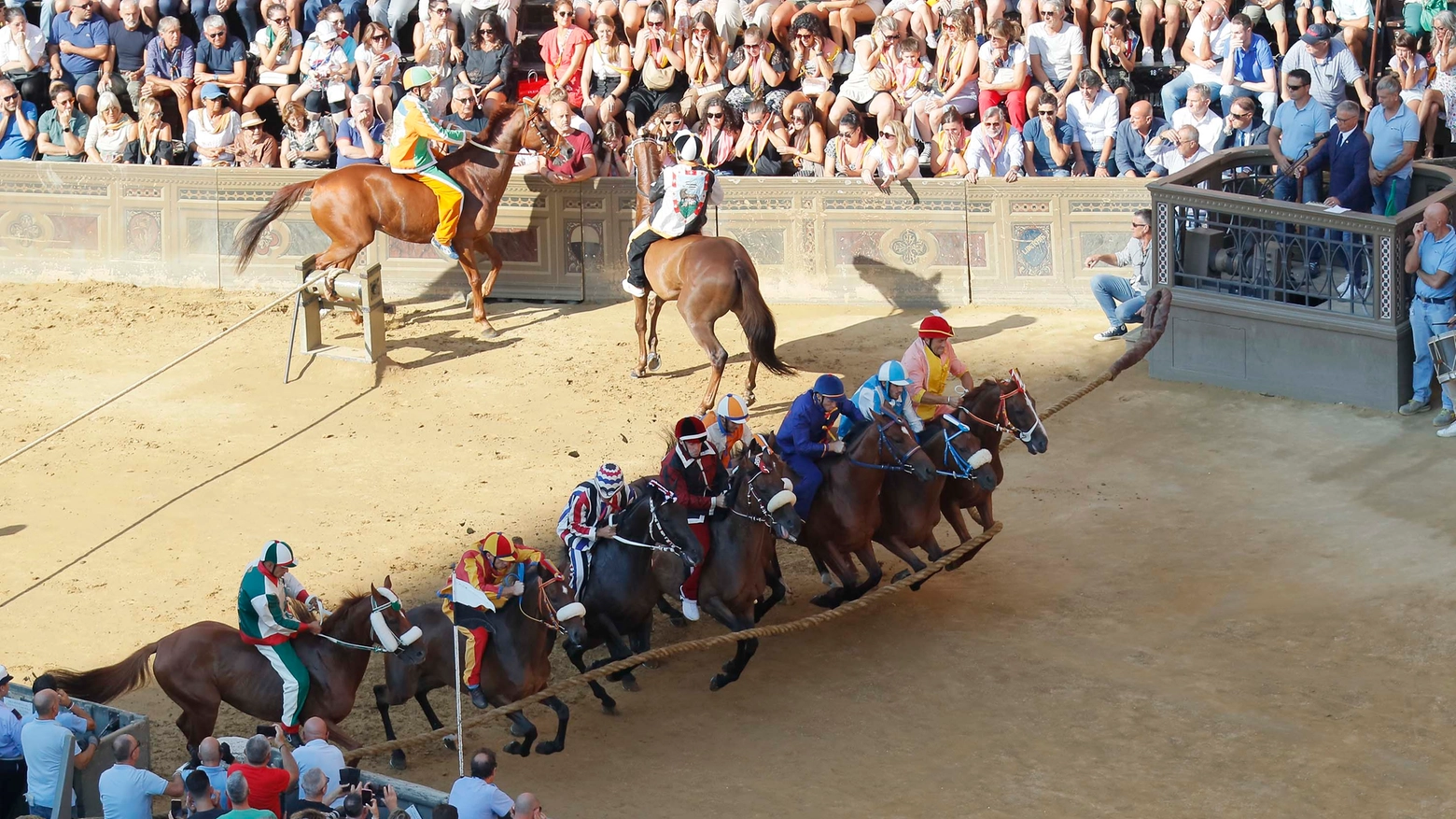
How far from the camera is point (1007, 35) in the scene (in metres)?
18.8

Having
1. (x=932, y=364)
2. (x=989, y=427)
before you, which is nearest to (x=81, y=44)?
(x=932, y=364)

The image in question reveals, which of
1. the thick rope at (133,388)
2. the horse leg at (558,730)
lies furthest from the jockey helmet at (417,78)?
the horse leg at (558,730)

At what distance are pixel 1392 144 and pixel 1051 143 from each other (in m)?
3.52

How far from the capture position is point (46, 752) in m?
8.95

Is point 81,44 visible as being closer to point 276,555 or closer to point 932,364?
point 932,364

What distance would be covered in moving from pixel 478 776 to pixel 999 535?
20.4 ft

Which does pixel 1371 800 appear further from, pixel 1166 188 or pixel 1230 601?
pixel 1166 188

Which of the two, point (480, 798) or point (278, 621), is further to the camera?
point (278, 621)

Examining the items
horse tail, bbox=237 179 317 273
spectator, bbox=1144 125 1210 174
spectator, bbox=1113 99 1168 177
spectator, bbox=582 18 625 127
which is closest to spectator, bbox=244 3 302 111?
horse tail, bbox=237 179 317 273

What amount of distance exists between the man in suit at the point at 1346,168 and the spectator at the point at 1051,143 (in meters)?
2.67

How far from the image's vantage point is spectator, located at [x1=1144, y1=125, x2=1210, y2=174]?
17297 millimetres

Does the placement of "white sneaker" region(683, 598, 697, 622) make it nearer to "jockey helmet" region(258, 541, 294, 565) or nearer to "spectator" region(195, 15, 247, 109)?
"jockey helmet" region(258, 541, 294, 565)

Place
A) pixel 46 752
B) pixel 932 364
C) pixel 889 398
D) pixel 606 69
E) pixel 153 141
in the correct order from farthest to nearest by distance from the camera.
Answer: pixel 153 141 < pixel 606 69 < pixel 932 364 < pixel 889 398 < pixel 46 752

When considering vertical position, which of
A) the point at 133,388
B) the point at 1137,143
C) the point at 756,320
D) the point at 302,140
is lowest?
the point at 133,388
